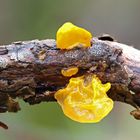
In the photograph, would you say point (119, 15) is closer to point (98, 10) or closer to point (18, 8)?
point (98, 10)

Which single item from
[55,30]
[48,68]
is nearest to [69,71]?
[48,68]

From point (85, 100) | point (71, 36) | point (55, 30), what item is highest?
point (71, 36)

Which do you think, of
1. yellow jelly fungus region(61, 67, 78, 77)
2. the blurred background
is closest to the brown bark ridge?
yellow jelly fungus region(61, 67, 78, 77)

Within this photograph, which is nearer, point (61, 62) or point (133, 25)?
point (61, 62)

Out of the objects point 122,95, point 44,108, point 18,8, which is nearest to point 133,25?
point 18,8

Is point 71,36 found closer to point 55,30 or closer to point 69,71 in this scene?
point 69,71

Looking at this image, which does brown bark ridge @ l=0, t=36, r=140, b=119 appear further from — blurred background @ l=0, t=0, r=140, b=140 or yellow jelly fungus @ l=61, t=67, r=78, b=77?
blurred background @ l=0, t=0, r=140, b=140

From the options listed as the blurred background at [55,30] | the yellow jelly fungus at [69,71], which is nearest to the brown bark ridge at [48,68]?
the yellow jelly fungus at [69,71]
